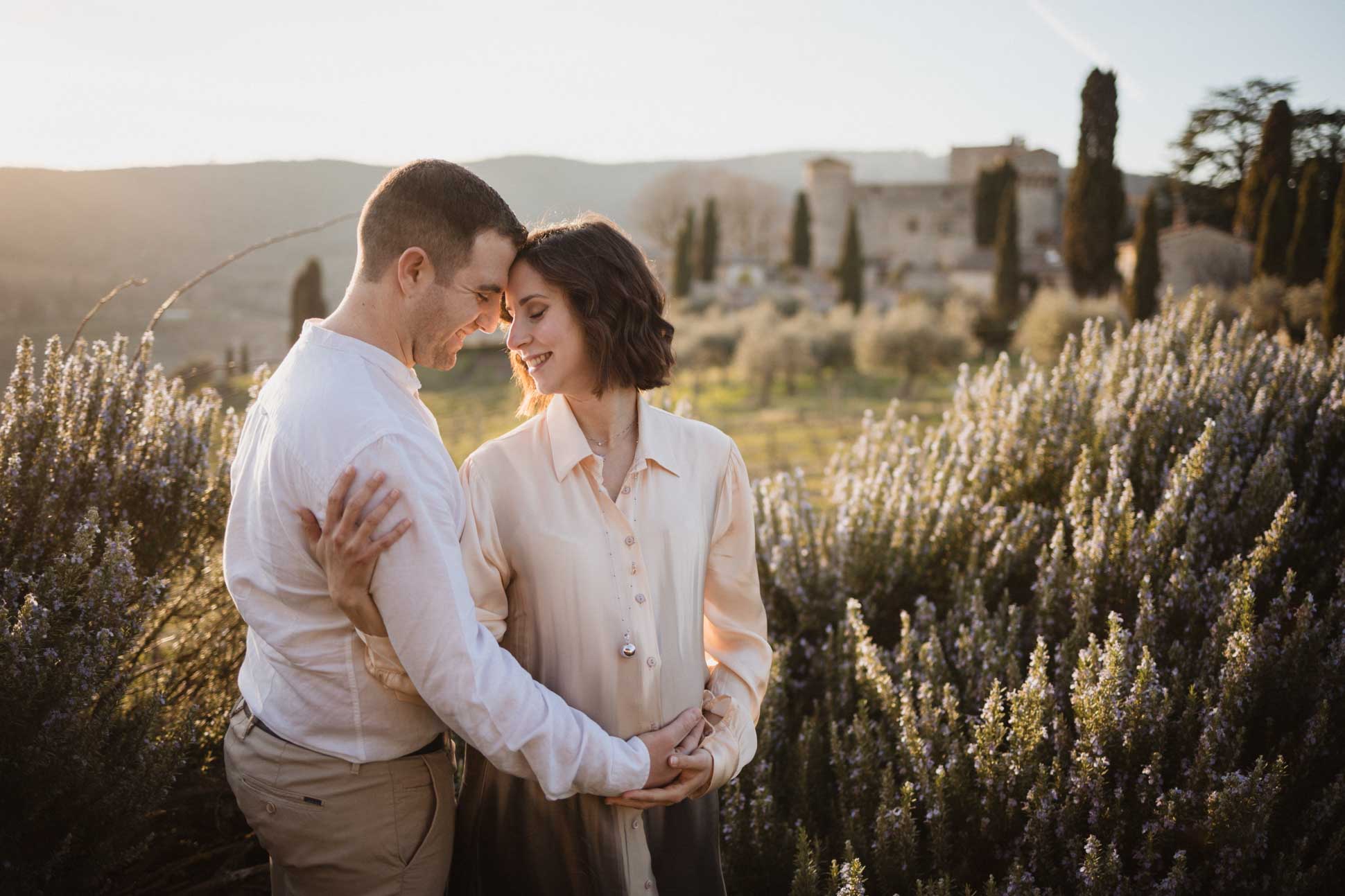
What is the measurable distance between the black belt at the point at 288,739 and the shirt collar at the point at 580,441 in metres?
0.74

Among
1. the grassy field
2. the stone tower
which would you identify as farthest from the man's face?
the stone tower

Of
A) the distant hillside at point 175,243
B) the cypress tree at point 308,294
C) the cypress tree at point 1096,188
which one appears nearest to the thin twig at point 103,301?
the distant hillside at point 175,243

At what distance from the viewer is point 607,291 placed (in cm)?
239

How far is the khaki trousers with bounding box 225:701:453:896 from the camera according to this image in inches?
80.7

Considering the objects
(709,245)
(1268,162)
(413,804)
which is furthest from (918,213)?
(413,804)

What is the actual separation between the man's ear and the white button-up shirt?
0.63 feet

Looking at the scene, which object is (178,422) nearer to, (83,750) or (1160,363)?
(83,750)

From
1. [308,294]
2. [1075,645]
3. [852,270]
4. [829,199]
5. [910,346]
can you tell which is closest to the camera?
[1075,645]

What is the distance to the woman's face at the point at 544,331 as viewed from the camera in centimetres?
237

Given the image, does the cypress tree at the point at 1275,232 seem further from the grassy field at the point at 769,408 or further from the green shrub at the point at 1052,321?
the grassy field at the point at 769,408

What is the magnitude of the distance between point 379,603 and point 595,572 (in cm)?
63

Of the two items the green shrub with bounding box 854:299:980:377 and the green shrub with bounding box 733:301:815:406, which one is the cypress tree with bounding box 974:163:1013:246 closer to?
the green shrub with bounding box 854:299:980:377

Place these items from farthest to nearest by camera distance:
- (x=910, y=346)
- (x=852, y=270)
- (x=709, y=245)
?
1. (x=709, y=245)
2. (x=852, y=270)
3. (x=910, y=346)

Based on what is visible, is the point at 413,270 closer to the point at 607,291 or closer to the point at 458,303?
the point at 458,303
